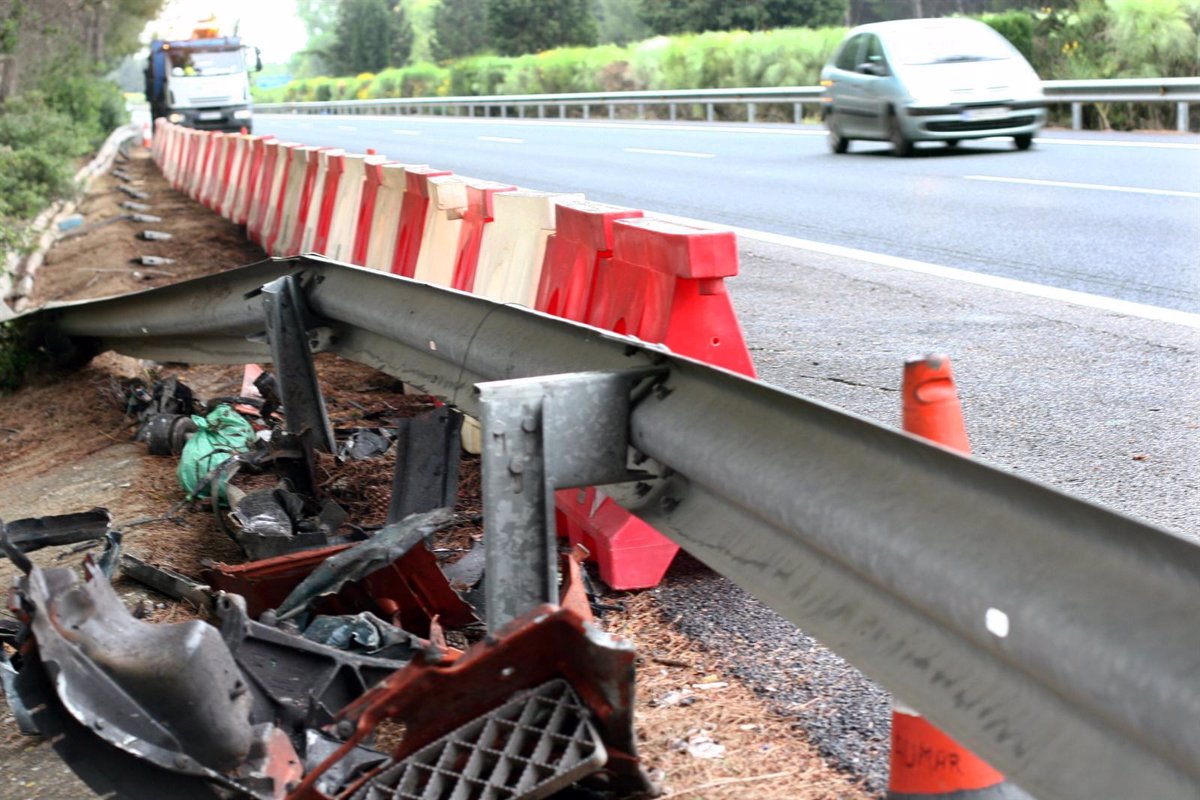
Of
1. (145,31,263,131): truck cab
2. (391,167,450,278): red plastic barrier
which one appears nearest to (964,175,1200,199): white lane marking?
(391,167,450,278): red plastic barrier

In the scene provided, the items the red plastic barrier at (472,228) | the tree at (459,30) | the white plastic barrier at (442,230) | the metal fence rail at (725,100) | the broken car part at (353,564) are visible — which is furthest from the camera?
the tree at (459,30)

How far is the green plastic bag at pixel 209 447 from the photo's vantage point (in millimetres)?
5414

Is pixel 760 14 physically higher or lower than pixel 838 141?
higher

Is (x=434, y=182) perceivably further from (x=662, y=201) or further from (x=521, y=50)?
(x=521, y=50)

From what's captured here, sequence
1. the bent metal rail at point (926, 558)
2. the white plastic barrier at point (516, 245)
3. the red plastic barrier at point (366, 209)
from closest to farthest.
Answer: the bent metal rail at point (926, 558), the white plastic barrier at point (516, 245), the red plastic barrier at point (366, 209)

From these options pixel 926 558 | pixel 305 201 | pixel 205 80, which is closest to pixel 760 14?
pixel 205 80

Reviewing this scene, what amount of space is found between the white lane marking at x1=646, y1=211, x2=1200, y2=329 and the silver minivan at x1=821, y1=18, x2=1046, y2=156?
745cm

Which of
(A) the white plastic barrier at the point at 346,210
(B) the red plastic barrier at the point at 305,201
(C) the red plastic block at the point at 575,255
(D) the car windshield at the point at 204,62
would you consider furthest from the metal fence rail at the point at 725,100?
(C) the red plastic block at the point at 575,255

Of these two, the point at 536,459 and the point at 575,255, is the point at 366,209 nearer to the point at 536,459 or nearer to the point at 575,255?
the point at 575,255

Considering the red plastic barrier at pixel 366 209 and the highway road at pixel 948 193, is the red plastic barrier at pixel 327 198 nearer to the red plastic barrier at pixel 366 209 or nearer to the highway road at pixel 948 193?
the red plastic barrier at pixel 366 209

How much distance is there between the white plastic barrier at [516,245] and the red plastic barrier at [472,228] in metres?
0.08

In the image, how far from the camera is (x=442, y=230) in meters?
6.73

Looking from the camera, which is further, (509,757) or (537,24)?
(537,24)

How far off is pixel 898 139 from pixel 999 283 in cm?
1095
